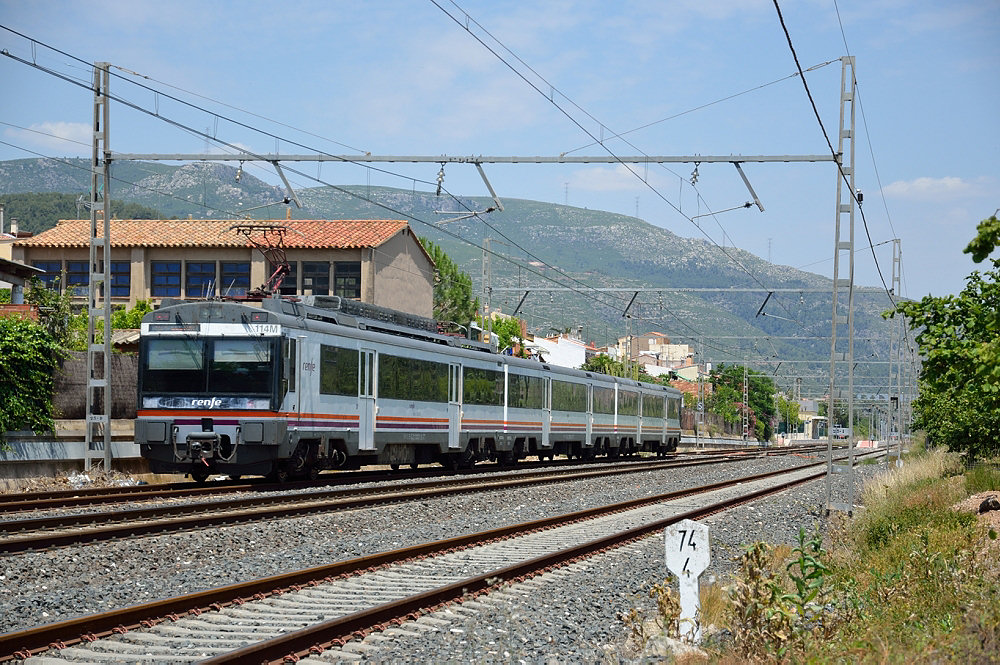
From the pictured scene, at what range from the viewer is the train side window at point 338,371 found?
67.4 feet

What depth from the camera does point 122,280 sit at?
57688mm

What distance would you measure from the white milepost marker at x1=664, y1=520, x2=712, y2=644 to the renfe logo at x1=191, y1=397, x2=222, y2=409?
41.3 feet

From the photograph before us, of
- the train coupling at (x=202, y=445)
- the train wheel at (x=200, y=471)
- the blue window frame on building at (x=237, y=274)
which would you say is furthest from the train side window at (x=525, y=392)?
the blue window frame on building at (x=237, y=274)

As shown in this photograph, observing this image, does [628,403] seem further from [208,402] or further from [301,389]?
[208,402]

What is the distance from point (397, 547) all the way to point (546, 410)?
20594 mm

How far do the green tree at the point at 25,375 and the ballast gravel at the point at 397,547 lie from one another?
28.3 feet

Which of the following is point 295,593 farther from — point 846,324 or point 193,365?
point 846,324

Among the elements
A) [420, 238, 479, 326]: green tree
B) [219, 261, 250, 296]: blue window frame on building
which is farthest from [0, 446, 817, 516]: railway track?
[420, 238, 479, 326]: green tree

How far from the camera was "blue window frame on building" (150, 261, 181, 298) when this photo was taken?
5728 cm

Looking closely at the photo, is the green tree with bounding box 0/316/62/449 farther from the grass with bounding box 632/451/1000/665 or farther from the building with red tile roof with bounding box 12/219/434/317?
the building with red tile roof with bounding box 12/219/434/317

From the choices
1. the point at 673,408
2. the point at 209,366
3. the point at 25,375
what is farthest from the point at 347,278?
the point at 209,366

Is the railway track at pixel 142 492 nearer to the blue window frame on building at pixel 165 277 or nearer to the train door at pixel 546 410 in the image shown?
the train door at pixel 546 410

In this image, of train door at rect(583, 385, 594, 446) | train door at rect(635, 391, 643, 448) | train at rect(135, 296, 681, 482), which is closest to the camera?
train at rect(135, 296, 681, 482)

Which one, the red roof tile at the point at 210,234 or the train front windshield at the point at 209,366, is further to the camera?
the red roof tile at the point at 210,234
